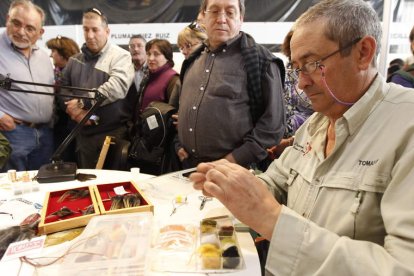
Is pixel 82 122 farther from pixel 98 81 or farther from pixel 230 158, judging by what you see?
pixel 98 81

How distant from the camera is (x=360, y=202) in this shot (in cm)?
81

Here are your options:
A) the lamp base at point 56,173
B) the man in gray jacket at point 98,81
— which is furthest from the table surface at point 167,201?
the man in gray jacket at point 98,81

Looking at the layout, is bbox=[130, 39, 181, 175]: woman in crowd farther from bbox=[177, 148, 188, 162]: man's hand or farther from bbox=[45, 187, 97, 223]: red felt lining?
bbox=[45, 187, 97, 223]: red felt lining

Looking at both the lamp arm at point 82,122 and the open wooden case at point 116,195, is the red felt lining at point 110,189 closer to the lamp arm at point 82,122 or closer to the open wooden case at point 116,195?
the open wooden case at point 116,195

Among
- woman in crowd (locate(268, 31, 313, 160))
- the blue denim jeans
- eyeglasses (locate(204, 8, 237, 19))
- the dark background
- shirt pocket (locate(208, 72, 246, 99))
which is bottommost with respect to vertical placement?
the blue denim jeans

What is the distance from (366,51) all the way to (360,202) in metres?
0.41

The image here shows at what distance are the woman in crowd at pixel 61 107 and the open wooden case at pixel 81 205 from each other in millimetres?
1627

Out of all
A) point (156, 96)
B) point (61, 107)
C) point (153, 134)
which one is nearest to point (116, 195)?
point (153, 134)

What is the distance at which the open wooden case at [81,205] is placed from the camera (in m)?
1.13

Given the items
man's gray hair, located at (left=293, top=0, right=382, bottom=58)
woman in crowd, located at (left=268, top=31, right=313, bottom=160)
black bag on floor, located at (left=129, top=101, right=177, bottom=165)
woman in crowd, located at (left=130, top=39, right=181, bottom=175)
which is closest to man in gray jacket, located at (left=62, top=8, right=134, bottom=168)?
woman in crowd, located at (left=130, top=39, right=181, bottom=175)

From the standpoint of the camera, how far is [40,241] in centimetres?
106

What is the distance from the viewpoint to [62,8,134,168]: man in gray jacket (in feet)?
8.54

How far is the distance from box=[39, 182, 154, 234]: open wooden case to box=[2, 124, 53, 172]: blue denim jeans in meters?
1.38

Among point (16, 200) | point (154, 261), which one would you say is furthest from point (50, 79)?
point (154, 261)
